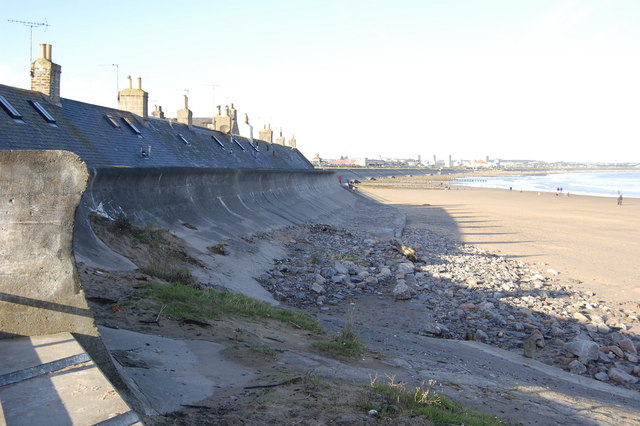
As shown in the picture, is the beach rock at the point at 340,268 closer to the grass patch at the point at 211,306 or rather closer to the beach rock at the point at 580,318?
the grass patch at the point at 211,306

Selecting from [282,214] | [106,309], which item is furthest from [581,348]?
[282,214]

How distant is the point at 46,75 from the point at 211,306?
1447cm

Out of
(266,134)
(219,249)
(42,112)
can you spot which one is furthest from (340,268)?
(266,134)

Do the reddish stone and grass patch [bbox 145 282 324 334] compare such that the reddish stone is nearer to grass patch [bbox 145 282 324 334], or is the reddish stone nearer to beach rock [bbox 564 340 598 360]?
beach rock [bbox 564 340 598 360]

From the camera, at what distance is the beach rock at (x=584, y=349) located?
11.0 metres

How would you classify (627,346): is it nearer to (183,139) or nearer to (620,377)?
(620,377)

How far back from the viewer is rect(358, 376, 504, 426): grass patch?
5577 mm

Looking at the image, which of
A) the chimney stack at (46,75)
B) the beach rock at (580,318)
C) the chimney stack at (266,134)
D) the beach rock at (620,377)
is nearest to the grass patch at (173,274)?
the beach rock at (620,377)

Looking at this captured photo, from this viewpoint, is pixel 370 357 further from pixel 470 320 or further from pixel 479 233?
pixel 479 233

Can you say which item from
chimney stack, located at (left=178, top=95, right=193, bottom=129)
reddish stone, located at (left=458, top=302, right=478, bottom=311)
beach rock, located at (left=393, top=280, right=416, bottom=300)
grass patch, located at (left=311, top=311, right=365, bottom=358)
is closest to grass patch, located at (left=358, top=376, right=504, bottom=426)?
grass patch, located at (left=311, top=311, right=365, bottom=358)

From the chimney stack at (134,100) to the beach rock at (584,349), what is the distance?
21.3m

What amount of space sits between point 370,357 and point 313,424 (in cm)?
341

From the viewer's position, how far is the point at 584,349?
36.3 feet

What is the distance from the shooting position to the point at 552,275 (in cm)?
1970
